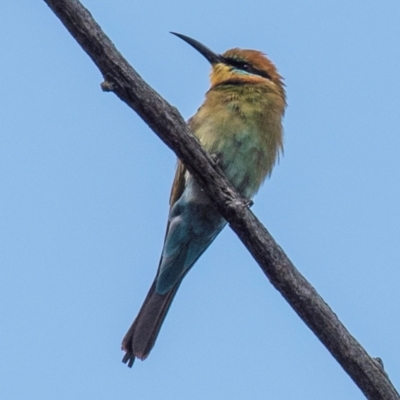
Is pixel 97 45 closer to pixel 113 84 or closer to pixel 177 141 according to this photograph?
pixel 113 84

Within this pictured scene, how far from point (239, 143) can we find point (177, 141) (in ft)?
3.47

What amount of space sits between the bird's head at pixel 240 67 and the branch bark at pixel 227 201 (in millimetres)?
1366

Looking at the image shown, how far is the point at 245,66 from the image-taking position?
5.29 metres

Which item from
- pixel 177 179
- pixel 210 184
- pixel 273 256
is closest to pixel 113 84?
pixel 210 184

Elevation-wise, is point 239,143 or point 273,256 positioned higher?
point 239,143

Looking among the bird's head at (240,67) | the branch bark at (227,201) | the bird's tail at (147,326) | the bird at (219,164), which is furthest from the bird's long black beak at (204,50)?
the branch bark at (227,201)

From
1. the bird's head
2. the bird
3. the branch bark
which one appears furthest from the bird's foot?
the bird's head

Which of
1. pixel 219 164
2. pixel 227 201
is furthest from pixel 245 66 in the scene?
pixel 227 201

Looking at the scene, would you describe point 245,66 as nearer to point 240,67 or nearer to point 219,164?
point 240,67

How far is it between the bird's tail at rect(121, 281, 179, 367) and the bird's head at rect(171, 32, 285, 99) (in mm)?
1297

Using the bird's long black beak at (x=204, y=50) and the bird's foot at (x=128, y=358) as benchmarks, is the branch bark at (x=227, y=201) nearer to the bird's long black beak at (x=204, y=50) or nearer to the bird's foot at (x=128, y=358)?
the bird's foot at (x=128, y=358)

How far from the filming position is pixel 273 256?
3.79 m

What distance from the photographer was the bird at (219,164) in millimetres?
4711

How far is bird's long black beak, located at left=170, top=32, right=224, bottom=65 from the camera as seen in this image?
17.7 feet
